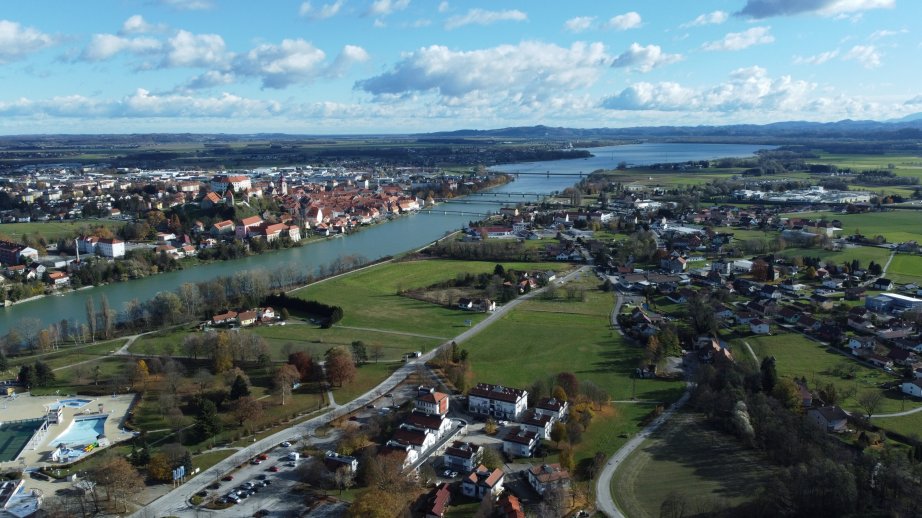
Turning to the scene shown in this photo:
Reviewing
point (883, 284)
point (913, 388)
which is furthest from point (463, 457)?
point (883, 284)

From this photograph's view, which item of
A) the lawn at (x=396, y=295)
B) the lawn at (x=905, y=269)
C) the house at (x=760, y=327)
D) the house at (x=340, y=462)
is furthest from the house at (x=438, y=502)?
the lawn at (x=905, y=269)

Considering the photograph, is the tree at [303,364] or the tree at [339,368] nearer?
the tree at [339,368]

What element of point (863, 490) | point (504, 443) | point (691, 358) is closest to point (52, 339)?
point (504, 443)

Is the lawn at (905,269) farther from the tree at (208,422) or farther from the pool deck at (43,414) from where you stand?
the pool deck at (43,414)

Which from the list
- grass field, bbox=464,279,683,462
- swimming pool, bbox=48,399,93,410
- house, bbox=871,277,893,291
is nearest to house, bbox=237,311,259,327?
swimming pool, bbox=48,399,93,410

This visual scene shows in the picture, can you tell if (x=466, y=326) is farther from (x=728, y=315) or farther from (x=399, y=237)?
(x=399, y=237)

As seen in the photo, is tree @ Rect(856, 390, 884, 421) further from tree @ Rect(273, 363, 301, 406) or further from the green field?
the green field

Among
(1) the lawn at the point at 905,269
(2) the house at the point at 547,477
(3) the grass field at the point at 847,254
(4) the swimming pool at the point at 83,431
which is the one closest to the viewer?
(2) the house at the point at 547,477

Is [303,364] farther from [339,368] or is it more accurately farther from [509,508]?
[509,508]
